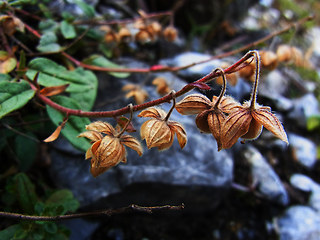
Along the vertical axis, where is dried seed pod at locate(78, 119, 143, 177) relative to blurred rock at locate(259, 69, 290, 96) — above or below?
above

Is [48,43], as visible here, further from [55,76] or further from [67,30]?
[55,76]

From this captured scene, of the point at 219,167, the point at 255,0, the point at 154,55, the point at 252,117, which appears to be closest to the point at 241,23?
the point at 255,0

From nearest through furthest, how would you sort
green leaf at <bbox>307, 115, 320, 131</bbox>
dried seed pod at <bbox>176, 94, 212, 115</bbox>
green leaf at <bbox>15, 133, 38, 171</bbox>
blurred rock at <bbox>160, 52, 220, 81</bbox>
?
dried seed pod at <bbox>176, 94, 212, 115</bbox>, green leaf at <bbox>15, 133, 38, 171</bbox>, blurred rock at <bbox>160, 52, 220, 81</bbox>, green leaf at <bbox>307, 115, 320, 131</bbox>

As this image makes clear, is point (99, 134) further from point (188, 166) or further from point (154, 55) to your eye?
point (154, 55)

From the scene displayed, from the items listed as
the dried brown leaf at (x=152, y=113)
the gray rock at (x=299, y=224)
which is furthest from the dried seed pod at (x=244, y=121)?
the gray rock at (x=299, y=224)


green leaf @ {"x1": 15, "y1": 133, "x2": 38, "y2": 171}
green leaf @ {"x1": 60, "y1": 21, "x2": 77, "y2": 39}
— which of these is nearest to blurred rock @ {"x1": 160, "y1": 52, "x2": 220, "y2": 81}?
green leaf @ {"x1": 60, "y1": 21, "x2": 77, "y2": 39}

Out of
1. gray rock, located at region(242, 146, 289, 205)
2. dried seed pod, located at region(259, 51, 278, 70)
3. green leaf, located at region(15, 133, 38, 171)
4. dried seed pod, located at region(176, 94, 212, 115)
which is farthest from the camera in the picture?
gray rock, located at region(242, 146, 289, 205)

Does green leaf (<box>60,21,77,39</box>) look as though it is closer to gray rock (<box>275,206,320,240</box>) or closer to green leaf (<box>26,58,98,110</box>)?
green leaf (<box>26,58,98,110</box>)
